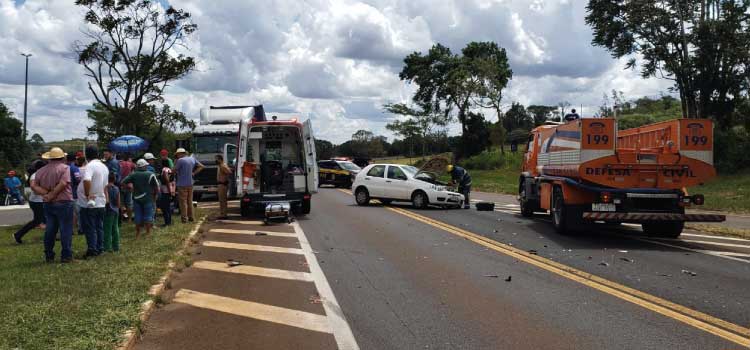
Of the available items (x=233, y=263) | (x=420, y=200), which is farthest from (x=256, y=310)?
(x=420, y=200)

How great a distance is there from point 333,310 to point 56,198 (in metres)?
4.95

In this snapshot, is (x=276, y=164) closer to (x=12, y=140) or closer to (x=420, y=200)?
(x=420, y=200)

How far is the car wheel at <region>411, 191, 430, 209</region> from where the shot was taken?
20875 mm

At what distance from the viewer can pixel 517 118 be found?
96625 mm

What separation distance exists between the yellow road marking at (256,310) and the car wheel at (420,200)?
13404mm

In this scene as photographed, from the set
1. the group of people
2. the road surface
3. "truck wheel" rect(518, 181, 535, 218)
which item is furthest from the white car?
the group of people

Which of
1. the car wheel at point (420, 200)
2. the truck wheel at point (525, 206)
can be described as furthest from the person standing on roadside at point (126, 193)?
the truck wheel at point (525, 206)

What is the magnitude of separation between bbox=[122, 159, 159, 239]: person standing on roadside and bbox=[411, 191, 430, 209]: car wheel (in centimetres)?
1017

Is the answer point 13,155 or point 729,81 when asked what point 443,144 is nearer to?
point 729,81

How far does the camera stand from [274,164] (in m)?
19.4

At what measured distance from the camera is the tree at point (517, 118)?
310 ft

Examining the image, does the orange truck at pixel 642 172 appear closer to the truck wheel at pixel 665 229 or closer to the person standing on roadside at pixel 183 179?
the truck wheel at pixel 665 229

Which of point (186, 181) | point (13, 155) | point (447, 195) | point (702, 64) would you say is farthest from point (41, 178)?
point (13, 155)

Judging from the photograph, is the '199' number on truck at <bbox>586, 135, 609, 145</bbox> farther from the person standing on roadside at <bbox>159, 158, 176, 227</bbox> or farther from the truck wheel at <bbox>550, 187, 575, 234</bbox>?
the person standing on roadside at <bbox>159, 158, 176, 227</bbox>
